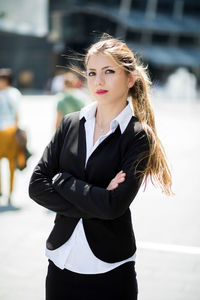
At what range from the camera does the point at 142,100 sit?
7.65 feet

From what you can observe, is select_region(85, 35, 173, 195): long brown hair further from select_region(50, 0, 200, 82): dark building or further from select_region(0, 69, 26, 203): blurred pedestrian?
select_region(50, 0, 200, 82): dark building

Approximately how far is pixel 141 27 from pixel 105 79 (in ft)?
177

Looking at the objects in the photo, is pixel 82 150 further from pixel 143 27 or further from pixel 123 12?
pixel 123 12

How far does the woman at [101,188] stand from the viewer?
208cm

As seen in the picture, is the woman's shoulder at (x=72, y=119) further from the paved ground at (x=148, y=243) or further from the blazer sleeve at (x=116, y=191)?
the paved ground at (x=148, y=243)

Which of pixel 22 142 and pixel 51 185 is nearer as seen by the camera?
pixel 51 185

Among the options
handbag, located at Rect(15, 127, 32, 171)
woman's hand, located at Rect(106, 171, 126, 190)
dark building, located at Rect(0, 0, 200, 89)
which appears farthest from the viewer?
dark building, located at Rect(0, 0, 200, 89)

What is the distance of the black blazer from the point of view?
207cm

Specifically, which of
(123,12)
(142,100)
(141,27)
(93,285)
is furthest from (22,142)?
(123,12)

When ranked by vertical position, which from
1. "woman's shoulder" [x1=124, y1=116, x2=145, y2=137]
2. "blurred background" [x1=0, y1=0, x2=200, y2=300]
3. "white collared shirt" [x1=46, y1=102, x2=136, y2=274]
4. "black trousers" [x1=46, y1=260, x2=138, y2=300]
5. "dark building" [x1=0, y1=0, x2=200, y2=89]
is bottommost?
"dark building" [x1=0, y1=0, x2=200, y2=89]

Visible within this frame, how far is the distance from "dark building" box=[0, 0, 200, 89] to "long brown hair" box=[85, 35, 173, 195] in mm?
41855

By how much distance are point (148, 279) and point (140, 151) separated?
2.13 m

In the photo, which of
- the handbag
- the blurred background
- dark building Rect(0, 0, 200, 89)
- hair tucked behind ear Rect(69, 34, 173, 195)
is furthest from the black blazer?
dark building Rect(0, 0, 200, 89)

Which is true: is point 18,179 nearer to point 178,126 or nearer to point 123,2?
point 178,126
